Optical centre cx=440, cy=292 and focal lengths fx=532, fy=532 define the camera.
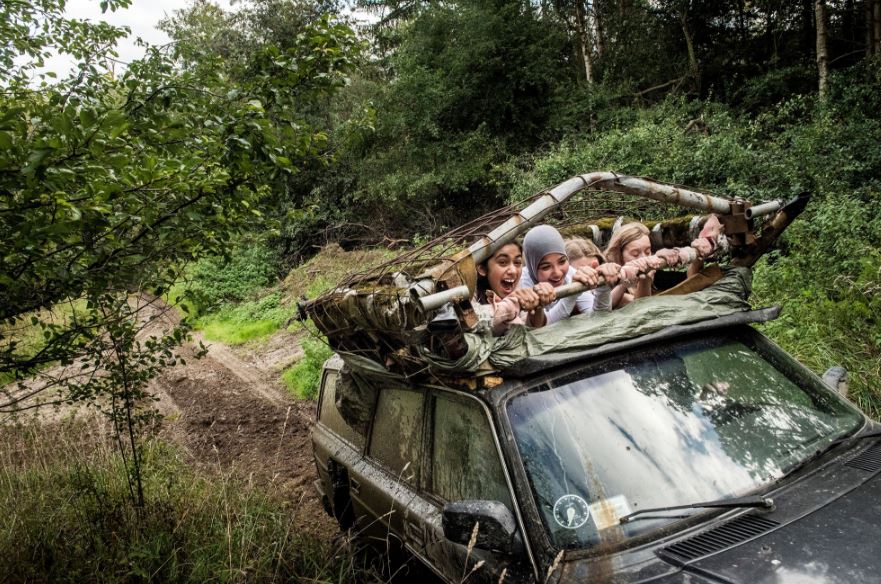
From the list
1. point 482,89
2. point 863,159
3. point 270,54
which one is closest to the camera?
point 270,54

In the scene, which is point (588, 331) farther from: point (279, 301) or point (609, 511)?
point (279, 301)

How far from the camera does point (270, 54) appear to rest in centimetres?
321

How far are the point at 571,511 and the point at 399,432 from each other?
126 cm

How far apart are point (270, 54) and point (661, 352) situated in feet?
9.12

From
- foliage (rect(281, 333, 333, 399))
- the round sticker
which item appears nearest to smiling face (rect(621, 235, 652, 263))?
the round sticker

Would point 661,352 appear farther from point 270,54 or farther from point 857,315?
point 857,315

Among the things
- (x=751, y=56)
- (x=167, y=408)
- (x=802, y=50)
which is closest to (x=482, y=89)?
(x=751, y=56)

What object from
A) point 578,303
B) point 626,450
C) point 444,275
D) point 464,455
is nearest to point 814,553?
point 626,450

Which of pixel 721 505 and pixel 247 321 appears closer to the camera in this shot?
pixel 721 505

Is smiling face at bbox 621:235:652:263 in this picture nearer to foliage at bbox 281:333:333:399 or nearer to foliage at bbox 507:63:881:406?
foliage at bbox 507:63:881:406

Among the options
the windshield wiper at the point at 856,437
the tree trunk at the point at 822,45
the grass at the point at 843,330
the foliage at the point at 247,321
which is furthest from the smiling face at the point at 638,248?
the foliage at the point at 247,321

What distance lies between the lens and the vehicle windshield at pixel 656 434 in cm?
205

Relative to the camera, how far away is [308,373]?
341 inches

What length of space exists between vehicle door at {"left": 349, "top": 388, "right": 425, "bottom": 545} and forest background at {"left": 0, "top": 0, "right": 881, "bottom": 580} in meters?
0.60
